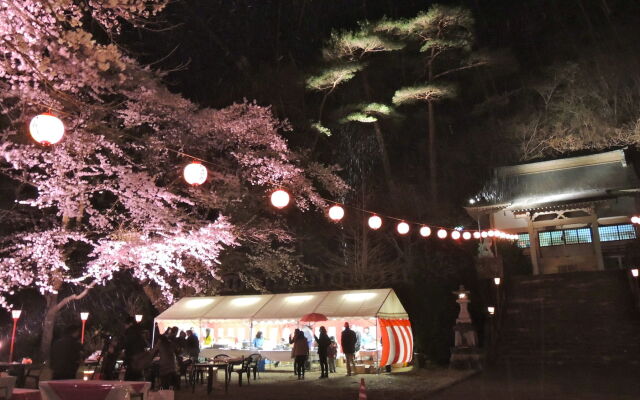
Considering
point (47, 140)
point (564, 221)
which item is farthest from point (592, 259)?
point (47, 140)

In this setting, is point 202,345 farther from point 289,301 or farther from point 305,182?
point 305,182

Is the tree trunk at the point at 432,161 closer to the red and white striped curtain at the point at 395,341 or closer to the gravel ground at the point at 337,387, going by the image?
the red and white striped curtain at the point at 395,341

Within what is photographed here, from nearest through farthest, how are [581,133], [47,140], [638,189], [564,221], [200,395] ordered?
[47,140], [200,395], [638,189], [564,221], [581,133]

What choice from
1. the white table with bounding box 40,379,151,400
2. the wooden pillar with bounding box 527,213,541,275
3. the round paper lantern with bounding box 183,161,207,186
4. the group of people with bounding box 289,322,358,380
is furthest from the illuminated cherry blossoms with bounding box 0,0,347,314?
the wooden pillar with bounding box 527,213,541,275

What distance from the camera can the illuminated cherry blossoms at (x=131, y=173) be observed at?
11641mm

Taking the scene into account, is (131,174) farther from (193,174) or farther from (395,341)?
(395,341)

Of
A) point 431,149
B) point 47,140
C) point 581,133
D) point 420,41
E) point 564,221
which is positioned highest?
point 420,41

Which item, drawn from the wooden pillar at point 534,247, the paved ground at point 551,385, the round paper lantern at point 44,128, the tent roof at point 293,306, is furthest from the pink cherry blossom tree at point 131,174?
the wooden pillar at point 534,247

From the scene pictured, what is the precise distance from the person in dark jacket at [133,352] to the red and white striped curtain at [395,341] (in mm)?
7712

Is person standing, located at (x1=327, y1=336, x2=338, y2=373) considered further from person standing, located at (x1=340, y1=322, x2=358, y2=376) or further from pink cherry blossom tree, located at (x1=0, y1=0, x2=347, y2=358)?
pink cherry blossom tree, located at (x1=0, y1=0, x2=347, y2=358)

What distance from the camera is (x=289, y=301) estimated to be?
16266mm

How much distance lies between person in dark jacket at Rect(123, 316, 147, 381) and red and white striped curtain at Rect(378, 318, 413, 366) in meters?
7.71

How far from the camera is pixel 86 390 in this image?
5.20m

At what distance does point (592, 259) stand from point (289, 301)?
16.1 m
